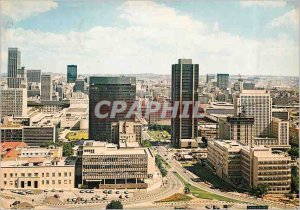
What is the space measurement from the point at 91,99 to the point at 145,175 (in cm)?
319

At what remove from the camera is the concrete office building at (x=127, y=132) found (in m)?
6.53

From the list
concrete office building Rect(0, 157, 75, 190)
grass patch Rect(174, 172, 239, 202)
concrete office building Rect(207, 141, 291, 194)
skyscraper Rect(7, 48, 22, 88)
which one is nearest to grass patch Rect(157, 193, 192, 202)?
grass patch Rect(174, 172, 239, 202)

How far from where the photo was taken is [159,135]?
802cm

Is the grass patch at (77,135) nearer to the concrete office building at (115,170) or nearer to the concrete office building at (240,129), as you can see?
the concrete office building at (240,129)

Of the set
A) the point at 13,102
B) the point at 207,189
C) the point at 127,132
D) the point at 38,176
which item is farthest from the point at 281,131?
the point at 13,102

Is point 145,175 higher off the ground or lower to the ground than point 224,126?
lower

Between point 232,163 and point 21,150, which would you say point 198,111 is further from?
point 21,150

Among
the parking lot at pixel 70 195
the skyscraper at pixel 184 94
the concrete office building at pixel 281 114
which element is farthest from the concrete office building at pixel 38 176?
the concrete office building at pixel 281 114

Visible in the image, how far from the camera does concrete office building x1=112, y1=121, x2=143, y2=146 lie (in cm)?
653

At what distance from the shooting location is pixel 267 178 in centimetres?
452

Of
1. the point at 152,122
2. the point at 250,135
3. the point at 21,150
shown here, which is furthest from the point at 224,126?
the point at 21,150

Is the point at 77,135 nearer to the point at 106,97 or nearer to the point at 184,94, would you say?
the point at 106,97

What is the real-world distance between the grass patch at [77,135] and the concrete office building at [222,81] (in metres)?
2.80

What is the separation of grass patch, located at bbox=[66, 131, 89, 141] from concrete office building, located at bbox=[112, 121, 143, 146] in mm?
1084
